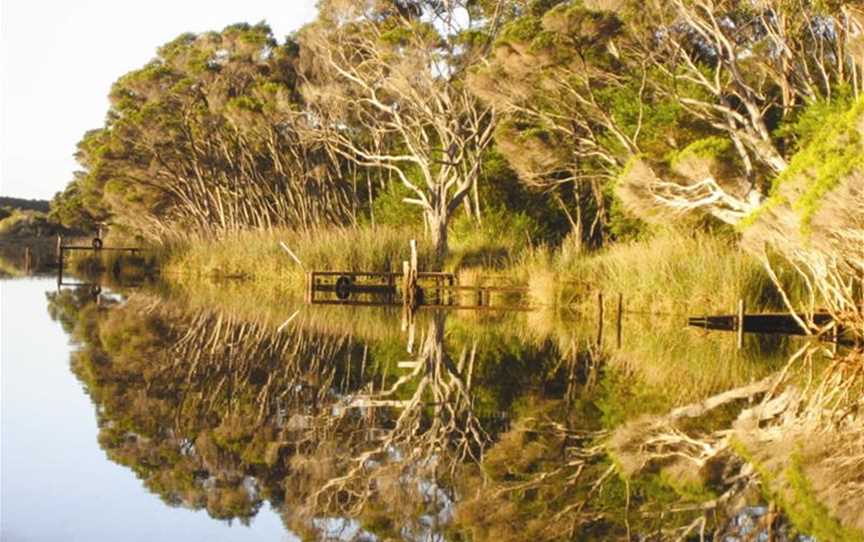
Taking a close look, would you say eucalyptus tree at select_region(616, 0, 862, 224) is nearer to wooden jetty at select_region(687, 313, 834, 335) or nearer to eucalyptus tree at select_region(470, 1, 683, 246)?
eucalyptus tree at select_region(470, 1, 683, 246)

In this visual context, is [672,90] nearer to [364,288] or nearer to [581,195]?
[581,195]

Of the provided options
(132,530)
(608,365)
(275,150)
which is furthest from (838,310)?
(275,150)

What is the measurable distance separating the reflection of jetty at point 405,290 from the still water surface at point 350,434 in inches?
307

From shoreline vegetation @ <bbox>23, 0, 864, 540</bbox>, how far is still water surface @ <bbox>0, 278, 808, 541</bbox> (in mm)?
93

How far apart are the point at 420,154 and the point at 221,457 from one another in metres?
23.9

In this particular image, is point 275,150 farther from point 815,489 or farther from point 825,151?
point 815,489

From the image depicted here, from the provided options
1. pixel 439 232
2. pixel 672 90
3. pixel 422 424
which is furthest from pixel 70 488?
pixel 439 232

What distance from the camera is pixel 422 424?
10531 mm

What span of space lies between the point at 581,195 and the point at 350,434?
78.6ft

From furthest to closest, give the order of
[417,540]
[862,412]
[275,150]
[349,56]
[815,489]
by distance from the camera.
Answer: [275,150] < [349,56] < [862,412] < [815,489] < [417,540]

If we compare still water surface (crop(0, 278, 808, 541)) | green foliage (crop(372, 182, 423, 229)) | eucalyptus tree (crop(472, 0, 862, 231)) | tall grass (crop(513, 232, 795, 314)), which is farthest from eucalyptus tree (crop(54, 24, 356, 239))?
still water surface (crop(0, 278, 808, 541))

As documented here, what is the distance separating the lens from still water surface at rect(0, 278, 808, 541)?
705 centimetres

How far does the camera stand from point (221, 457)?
8.75 meters

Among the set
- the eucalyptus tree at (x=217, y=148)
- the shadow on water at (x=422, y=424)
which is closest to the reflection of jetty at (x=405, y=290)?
the shadow on water at (x=422, y=424)
